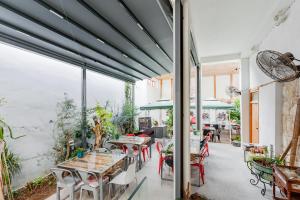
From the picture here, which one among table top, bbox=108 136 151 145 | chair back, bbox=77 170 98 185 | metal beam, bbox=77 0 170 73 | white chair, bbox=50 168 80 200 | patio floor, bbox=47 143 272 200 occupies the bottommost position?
patio floor, bbox=47 143 272 200

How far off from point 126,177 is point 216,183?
2.31m

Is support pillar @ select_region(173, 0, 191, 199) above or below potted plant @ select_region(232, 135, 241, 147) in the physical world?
above

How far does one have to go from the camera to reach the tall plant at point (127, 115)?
180 cm

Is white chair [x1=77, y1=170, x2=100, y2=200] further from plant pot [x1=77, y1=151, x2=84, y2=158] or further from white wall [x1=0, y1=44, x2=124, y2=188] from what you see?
white wall [x1=0, y1=44, x2=124, y2=188]

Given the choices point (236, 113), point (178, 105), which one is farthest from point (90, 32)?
point (236, 113)

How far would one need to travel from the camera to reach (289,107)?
2838 millimetres

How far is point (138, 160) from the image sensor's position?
7.57 feet

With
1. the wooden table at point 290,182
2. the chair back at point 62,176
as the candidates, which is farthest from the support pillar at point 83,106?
the wooden table at point 290,182

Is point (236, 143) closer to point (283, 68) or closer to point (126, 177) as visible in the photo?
A: point (283, 68)

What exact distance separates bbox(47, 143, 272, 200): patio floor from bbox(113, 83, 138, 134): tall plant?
73cm

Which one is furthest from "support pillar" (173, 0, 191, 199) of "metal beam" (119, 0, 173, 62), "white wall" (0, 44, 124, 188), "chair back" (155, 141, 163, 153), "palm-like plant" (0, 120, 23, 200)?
"palm-like plant" (0, 120, 23, 200)

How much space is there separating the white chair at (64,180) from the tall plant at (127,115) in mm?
664

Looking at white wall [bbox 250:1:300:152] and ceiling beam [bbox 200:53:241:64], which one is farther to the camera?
ceiling beam [bbox 200:53:241:64]

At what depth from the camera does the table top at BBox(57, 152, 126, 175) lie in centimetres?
138
